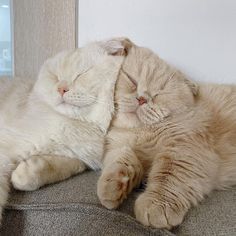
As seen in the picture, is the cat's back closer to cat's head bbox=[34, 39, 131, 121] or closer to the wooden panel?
cat's head bbox=[34, 39, 131, 121]

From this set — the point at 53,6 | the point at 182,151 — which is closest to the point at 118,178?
the point at 182,151

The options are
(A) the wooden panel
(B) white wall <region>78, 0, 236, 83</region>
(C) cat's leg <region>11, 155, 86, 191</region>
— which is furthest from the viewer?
(A) the wooden panel

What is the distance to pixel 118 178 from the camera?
2.79 ft

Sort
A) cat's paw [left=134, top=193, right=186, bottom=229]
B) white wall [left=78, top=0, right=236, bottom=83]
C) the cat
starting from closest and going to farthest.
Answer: cat's paw [left=134, top=193, right=186, bottom=229] < the cat < white wall [left=78, top=0, right=236, bottom=83]

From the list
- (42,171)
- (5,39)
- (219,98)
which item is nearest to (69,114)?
(42,171)

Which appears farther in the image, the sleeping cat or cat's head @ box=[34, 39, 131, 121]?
cat's head @ box=[34, 39, 131, 121]

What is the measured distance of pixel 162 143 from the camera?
1.02m

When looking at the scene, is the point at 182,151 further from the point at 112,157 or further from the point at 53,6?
the point at 53,6

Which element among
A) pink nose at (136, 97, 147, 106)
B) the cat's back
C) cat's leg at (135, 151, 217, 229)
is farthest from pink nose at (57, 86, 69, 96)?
the cat's back

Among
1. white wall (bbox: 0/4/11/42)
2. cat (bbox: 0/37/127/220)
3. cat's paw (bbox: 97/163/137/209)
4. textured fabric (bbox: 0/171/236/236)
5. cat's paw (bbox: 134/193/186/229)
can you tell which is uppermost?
white wall (bbox: 0/4/11/42)

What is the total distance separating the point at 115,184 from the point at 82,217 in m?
0.11

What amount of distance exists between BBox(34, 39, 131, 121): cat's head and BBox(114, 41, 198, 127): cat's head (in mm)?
44

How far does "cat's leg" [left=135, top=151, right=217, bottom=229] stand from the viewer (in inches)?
30.7

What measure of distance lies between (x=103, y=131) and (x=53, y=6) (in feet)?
3.06
